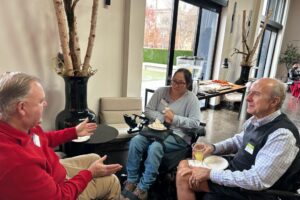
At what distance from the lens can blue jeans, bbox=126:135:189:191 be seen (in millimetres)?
1839

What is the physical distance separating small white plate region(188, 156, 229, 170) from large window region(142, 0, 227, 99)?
1952mm

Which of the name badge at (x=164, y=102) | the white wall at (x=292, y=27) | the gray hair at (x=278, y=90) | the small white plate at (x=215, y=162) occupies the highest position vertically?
the white wall at (x=292, y=27)

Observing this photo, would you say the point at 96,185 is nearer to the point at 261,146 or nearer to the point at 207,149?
the point at 207,149

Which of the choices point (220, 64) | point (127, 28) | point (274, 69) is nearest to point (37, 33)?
point (127, 28)

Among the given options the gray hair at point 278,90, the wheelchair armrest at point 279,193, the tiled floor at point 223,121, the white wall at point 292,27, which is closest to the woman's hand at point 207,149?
the wheelchair armrest at point 279,193

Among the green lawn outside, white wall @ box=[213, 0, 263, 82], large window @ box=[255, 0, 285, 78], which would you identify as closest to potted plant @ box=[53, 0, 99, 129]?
the green lawn outside

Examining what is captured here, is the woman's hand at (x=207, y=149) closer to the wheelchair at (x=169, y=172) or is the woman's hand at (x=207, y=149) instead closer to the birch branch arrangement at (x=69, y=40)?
the wheelchair at (x=169, y=172)

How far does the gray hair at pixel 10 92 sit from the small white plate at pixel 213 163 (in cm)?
110

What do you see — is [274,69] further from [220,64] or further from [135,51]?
[135,51]

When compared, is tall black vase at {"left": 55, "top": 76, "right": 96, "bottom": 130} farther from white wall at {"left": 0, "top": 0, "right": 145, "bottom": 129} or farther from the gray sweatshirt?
the gray sweatshirt

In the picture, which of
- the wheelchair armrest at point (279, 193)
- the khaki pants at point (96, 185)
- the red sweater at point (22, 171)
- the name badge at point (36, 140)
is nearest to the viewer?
the red sweater at point (22, 171)

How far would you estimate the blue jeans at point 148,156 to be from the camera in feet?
6.03

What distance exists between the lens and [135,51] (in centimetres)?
291

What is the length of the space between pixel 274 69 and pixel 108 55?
7.76 m
